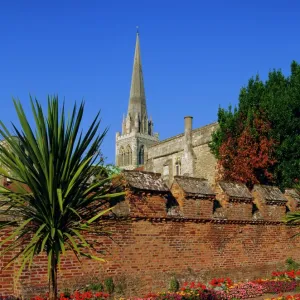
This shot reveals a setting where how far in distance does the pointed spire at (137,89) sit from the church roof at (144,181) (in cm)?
9512

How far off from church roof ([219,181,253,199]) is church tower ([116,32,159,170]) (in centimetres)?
8945

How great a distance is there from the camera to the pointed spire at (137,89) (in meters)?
106

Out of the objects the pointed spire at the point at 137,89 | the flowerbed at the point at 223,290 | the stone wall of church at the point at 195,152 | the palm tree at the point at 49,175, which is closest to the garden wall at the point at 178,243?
the flowerbed at the point at 223,290

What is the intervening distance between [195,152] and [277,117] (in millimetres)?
18176

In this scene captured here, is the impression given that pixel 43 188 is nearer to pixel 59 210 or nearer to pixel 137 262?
pixel 59 210

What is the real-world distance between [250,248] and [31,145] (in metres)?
8.89

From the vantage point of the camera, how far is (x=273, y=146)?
22.5m

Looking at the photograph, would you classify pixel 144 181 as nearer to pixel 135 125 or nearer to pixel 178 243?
pixel 178 243

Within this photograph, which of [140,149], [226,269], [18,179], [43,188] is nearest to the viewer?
[43,188]

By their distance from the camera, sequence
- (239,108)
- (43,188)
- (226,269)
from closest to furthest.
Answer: (43,188), (226,269), (239,108)

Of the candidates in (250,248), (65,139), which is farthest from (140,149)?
(65,139)

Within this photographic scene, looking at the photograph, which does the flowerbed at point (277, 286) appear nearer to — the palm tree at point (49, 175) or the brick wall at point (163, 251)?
the brick wall at point (163, 251)

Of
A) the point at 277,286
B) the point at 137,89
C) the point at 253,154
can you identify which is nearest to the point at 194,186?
the point at 277,286

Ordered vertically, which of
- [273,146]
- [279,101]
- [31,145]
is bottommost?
[31,145]
